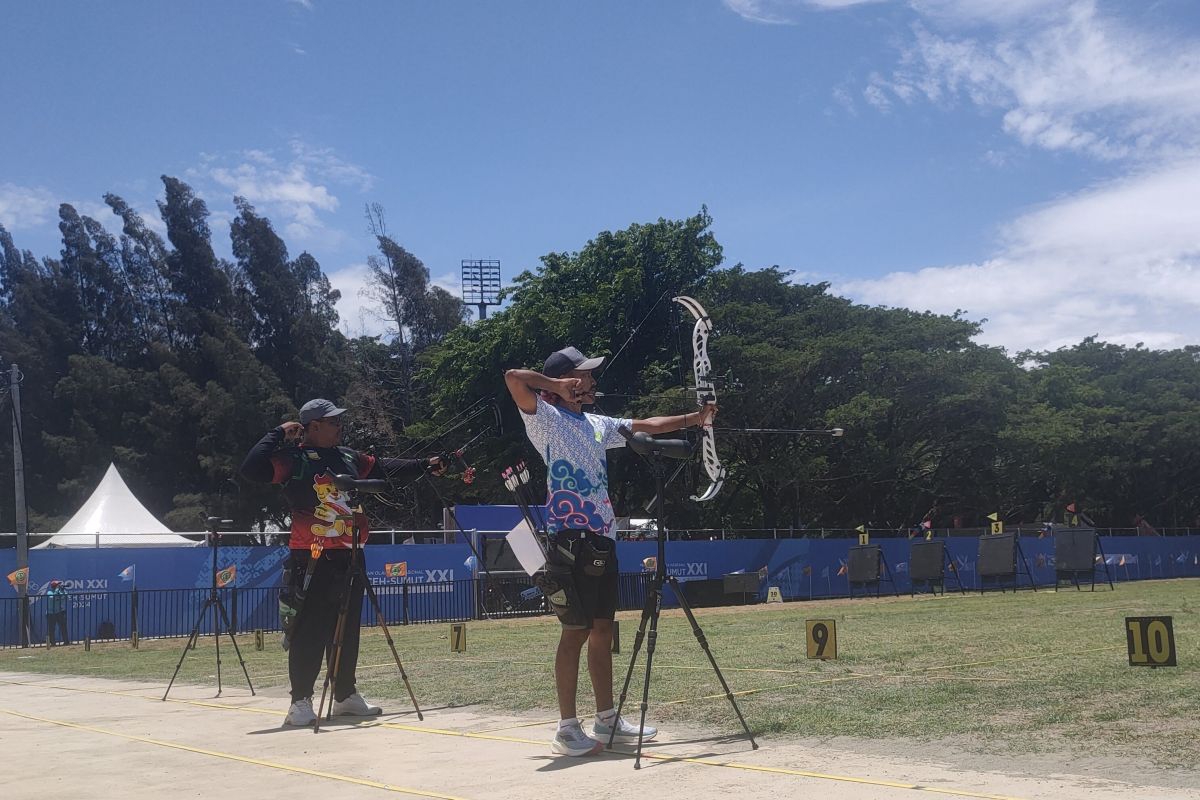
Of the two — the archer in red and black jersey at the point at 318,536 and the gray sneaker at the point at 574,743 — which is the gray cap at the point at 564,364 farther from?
the gray sneaker at the point at 574,743

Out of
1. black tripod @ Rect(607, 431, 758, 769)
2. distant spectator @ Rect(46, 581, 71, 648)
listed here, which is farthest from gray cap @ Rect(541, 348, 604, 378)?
distant spectator @ Rect(46, 581, 71, 648)

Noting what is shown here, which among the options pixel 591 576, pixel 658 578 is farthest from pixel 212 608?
pixel 658 578

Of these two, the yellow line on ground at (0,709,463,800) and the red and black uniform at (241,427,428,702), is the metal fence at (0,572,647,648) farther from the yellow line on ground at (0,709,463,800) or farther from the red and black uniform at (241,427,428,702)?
the red and black uniform at (241,427,428,702)

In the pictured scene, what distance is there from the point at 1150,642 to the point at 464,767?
17.8 feet

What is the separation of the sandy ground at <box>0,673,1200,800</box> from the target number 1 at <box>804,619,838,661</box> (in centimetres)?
305

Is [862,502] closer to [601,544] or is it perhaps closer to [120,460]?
[120,460]

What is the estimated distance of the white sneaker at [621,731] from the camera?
5977 mm

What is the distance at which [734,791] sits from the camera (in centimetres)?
461

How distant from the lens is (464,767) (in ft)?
18.1

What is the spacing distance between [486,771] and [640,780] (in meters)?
0.85

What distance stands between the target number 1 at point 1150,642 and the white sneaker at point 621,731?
13.5ft

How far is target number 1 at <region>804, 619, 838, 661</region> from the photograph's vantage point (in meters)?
9.17

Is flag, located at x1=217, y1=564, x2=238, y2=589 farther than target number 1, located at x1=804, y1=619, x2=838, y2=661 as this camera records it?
Yes

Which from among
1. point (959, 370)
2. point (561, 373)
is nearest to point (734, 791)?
point (561, 373)
